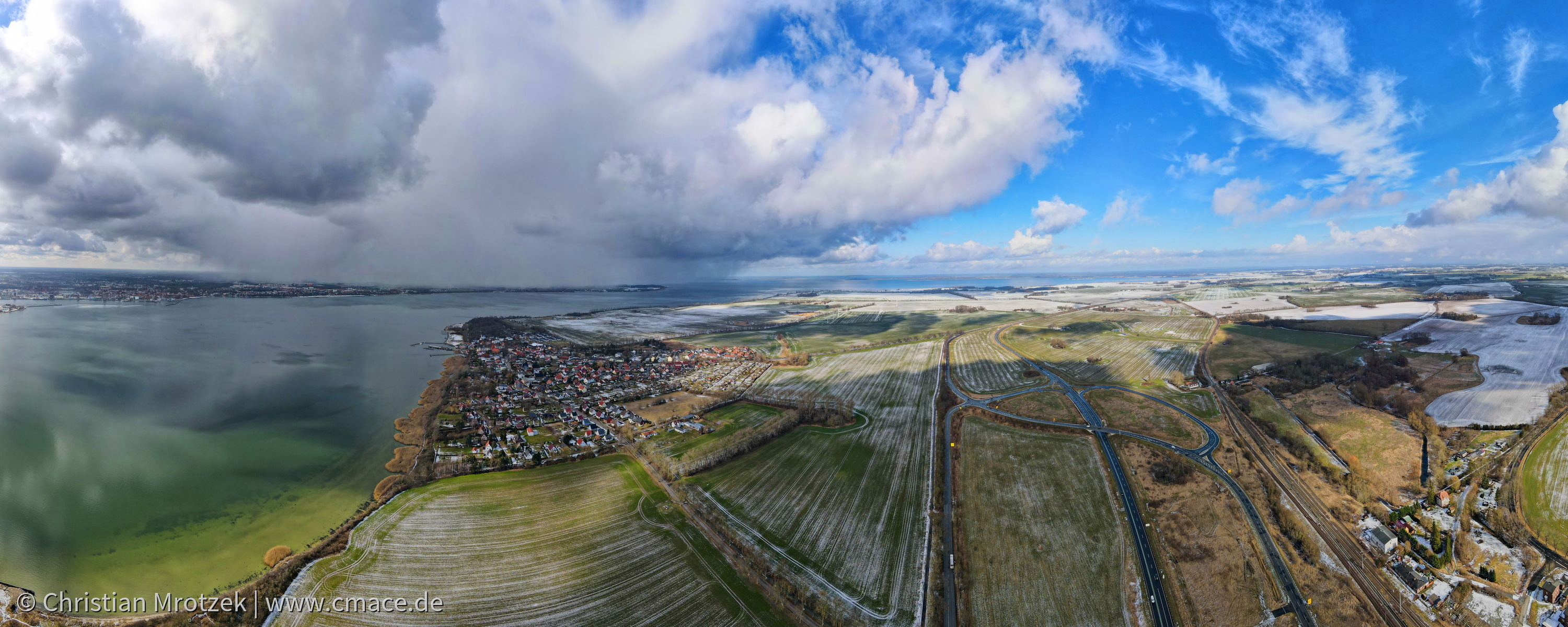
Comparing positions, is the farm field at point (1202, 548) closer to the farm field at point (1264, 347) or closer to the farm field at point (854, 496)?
the farm field at point (854, 496)

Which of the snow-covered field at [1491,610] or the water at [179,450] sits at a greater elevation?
the water at [179,450]

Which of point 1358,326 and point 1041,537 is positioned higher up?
point 1358,326

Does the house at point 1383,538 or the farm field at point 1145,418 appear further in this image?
the farm field at point 1145,418

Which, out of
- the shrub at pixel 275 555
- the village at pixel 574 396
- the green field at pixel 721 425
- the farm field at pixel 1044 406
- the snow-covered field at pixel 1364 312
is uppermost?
the snow-covered field at pixel 1364 312

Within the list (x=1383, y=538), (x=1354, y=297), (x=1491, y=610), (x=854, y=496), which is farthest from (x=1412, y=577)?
(x=1354, y=297)

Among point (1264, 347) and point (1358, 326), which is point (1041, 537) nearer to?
point (1264, 347)

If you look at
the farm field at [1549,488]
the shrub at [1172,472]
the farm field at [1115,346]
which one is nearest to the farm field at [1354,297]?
the farm field at [1115,346]
